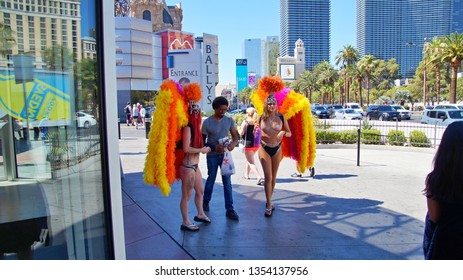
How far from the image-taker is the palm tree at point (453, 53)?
1521 inches

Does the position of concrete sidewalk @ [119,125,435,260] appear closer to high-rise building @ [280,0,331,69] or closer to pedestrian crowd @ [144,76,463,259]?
pedestrian crowd @ [144,76,463,259]

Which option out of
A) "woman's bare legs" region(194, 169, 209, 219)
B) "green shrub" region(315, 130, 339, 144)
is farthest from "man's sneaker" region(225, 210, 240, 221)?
"green shrub" region(315, 130, 339, 144)

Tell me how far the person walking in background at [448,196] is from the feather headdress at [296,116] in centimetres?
379

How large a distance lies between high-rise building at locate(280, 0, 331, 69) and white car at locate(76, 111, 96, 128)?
122 metres

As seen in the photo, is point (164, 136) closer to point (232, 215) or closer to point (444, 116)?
point (232, 215)

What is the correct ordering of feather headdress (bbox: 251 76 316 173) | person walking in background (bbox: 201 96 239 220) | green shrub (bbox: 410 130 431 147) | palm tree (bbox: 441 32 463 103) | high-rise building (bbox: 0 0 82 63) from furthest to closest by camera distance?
palm tree (bbox: 441 32 463 103) < green shrub (bbox: 410 130 431 147) < feather headdress (bbox: 251 76 316 173) < person walking in background (bbox: 201 96 239 220) < high-rise building (bbox: 0 0 82 63)

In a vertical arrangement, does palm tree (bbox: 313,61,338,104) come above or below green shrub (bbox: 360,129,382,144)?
above

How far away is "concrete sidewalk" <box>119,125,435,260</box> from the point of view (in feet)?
13.6

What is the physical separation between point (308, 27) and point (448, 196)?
136 meters

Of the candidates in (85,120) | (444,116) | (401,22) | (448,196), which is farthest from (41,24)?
(401,22)

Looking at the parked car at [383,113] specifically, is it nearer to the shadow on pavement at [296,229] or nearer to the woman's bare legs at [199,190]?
the shadow on pavement at [296,229]

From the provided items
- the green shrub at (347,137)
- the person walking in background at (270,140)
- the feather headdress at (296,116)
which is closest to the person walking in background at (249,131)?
the feather headdress at (296,116)

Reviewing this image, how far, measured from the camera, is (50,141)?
7.32ft

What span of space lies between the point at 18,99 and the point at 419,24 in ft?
276
